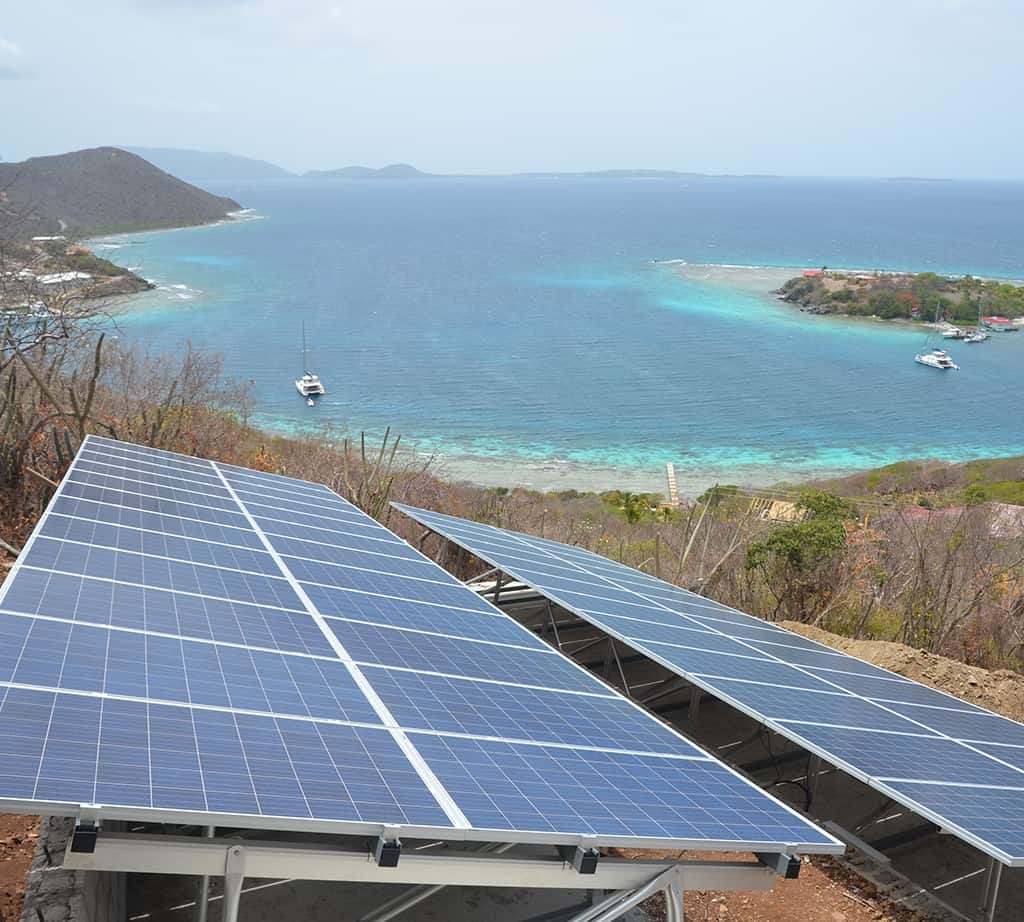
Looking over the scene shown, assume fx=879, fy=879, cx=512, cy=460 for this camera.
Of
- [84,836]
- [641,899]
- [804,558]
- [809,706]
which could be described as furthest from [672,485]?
[84,836]

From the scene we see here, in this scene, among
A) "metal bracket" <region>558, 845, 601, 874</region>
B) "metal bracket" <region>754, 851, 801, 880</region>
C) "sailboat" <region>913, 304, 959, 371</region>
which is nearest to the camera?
"metal bracket" <region>558, 845, 601, 874</region>

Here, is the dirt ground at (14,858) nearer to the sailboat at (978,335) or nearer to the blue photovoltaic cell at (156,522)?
the blue photovoltaic cell at (156,522)

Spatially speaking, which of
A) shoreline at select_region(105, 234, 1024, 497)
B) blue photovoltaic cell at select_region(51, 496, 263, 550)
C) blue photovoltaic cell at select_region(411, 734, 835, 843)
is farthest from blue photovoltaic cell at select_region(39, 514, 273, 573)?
shoreline at select_region(105, 234, 1024, 497)

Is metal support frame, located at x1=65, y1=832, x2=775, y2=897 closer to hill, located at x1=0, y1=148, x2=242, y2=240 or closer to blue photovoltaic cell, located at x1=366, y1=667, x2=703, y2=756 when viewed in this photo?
blue photovoltaic cell, located at x1=366, y1=667, x2=703, y2=756

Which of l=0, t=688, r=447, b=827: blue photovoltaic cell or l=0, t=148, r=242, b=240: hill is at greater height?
l=0, t=148, r=242, b=240: hill

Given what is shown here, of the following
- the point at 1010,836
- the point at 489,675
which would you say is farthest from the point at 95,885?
the point at 1010,836

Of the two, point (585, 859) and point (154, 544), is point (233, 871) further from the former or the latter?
point (154, 544)

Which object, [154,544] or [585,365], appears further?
[585,365]
